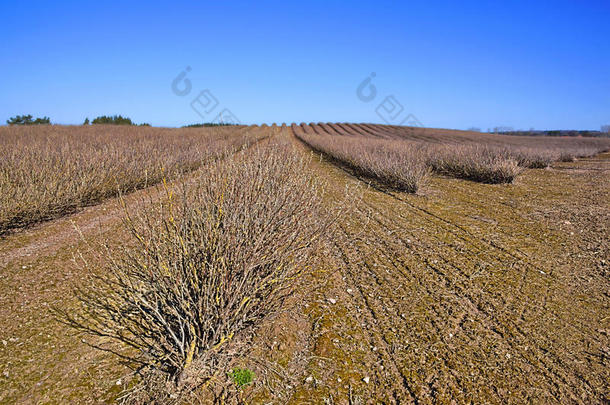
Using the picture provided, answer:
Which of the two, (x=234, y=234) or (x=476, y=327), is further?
(x=476, y=327)

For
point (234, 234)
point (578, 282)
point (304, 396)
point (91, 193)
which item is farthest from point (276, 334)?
point (91, 193)

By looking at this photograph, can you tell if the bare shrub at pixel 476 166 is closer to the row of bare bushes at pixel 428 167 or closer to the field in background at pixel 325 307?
the row of bare bushes at pixel 428 167

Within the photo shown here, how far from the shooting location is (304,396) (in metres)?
2.21

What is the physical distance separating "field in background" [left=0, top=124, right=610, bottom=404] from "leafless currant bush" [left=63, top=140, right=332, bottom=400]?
1.1 inches

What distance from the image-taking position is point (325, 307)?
10.6 feet

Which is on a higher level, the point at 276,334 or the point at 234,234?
the point at 234,234

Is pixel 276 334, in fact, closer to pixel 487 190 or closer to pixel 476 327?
pixel 476 327

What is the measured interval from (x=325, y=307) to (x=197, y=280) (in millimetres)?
1475

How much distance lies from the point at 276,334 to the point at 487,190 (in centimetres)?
825

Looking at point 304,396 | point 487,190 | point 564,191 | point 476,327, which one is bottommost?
point 564,191

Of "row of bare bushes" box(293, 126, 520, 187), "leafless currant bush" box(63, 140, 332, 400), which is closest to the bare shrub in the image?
"row of bare bushes" box(293, 126, 520, 187)

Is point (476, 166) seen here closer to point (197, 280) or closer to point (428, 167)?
point (428, 167)

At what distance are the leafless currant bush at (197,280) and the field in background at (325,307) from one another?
0.03 m

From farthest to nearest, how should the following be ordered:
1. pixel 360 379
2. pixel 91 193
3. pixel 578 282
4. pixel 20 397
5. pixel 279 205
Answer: pixel 91 193 → pixel 578 282 → pixel 279 205 → pixel 360 379 → pixel 20 397
